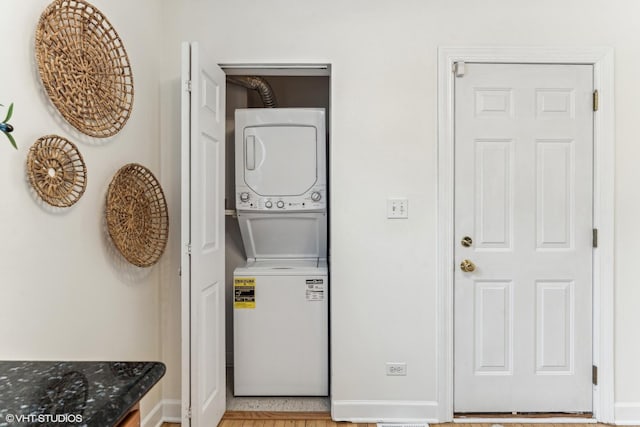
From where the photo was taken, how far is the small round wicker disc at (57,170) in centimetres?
125

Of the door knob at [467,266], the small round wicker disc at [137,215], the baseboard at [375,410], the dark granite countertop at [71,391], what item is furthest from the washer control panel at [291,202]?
the dark granite countertop at [71,391]

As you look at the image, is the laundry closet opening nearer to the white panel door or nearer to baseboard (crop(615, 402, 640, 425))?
the white panel door

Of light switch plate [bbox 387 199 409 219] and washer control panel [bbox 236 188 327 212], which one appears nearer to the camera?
light switch plate [bbox 387 199 409 219]

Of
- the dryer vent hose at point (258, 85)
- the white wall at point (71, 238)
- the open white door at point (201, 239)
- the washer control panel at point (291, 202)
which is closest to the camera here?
the white wall at point (71, 238)

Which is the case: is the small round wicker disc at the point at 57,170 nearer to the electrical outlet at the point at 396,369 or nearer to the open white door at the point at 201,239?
Answer: the open white door at the point at 201,239

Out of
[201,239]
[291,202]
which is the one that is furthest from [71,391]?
[291,202]

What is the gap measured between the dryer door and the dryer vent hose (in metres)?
0.42

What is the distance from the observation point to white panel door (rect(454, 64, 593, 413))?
87.2 inches

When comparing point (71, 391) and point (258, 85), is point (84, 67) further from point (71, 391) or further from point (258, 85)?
point (258, 85)

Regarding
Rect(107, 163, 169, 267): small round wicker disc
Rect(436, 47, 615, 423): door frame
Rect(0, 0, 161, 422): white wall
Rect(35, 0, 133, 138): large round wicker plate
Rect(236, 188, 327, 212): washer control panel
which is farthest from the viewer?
Rect(236, 188, 327, 212): washer control panel

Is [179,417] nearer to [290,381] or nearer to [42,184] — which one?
→ [290,381]

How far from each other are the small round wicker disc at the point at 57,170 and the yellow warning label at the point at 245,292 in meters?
1.21

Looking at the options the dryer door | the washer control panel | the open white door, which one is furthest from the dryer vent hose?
the washer control panel

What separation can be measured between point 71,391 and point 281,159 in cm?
203
